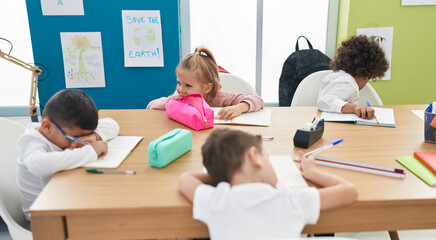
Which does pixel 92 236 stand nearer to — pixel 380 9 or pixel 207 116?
pixel 207 116

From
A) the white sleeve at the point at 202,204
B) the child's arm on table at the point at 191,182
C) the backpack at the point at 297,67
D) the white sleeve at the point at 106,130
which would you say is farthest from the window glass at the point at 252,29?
the white sleeve at the point at 202,204

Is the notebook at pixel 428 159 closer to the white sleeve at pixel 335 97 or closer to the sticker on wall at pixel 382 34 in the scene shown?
the white sleeve at pixel 335 97

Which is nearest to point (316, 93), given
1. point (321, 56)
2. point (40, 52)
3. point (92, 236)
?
point (321, 56)

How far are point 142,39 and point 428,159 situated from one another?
200 cm

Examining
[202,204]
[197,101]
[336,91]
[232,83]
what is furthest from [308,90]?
[202,204]

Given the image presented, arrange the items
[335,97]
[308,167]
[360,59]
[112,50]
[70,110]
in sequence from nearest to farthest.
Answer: [308,167] < [70,110] < [335,97] < [360,59] < [112,50]

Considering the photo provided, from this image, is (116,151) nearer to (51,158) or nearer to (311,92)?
(51,158)

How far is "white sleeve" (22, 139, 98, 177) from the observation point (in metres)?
1.02

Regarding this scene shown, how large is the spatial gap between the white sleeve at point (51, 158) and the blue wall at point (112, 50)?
1576 mm

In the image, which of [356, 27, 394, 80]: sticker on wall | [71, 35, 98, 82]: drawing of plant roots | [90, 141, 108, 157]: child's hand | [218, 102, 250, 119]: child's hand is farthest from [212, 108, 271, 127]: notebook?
[356, 27, 394, 80]: sticker on wall

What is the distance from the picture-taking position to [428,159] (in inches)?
42.9

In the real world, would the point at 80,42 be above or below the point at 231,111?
above

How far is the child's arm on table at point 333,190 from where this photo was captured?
2.83 ft

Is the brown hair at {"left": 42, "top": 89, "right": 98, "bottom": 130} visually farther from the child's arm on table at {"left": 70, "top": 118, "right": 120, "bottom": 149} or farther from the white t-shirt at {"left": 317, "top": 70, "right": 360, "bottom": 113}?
the white t-shirt at {"left": 317, "top": 70, "right": 360, "bottom": 113}
